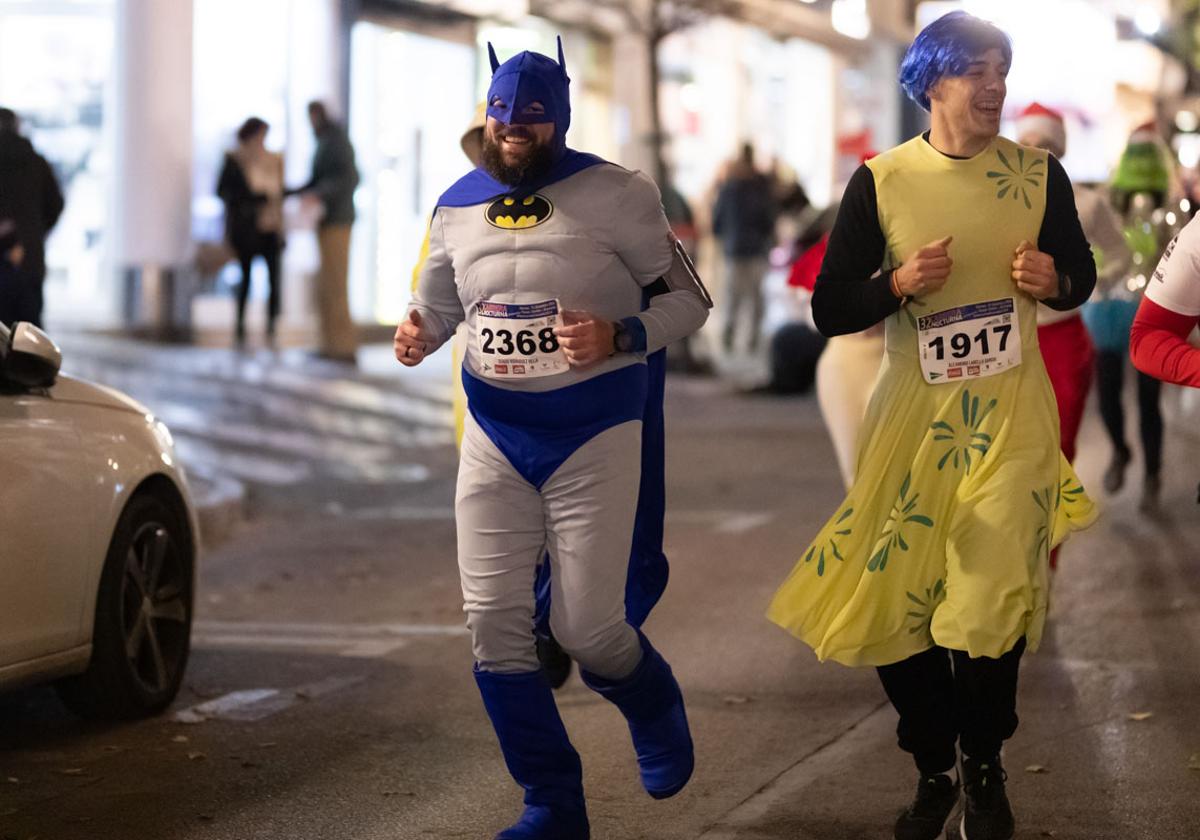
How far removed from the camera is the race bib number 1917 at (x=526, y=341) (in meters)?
5.29

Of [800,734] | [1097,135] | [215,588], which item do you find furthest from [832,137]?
[800,734]

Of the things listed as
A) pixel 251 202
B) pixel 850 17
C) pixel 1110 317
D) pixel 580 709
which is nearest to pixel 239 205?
pixel 251 202

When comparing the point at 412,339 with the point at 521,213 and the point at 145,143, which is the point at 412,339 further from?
the point at 145,143

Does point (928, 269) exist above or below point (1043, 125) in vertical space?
below

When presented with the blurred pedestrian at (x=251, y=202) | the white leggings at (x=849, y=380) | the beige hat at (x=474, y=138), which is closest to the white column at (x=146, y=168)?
the blurred pedestrian at (x=251, y=202)


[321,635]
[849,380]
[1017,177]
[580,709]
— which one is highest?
[1017,177]

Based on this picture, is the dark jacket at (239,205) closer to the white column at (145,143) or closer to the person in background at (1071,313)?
the white column at (145,143)

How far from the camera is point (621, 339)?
5.30 meters

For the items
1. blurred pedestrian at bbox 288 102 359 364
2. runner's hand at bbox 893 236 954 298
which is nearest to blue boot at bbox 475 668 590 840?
runner's hand at bbox 893 236 954 298

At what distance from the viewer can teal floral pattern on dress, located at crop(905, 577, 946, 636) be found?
5316mm

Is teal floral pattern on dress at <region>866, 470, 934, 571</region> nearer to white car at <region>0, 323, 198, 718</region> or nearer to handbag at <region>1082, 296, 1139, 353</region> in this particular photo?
white car at <region>0, 323, 198, 718</region>

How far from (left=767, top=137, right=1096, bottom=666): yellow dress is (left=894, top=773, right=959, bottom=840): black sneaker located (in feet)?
1.15

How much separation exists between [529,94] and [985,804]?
200cm

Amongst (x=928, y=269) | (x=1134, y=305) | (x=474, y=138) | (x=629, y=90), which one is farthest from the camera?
(x=629, y=90)
